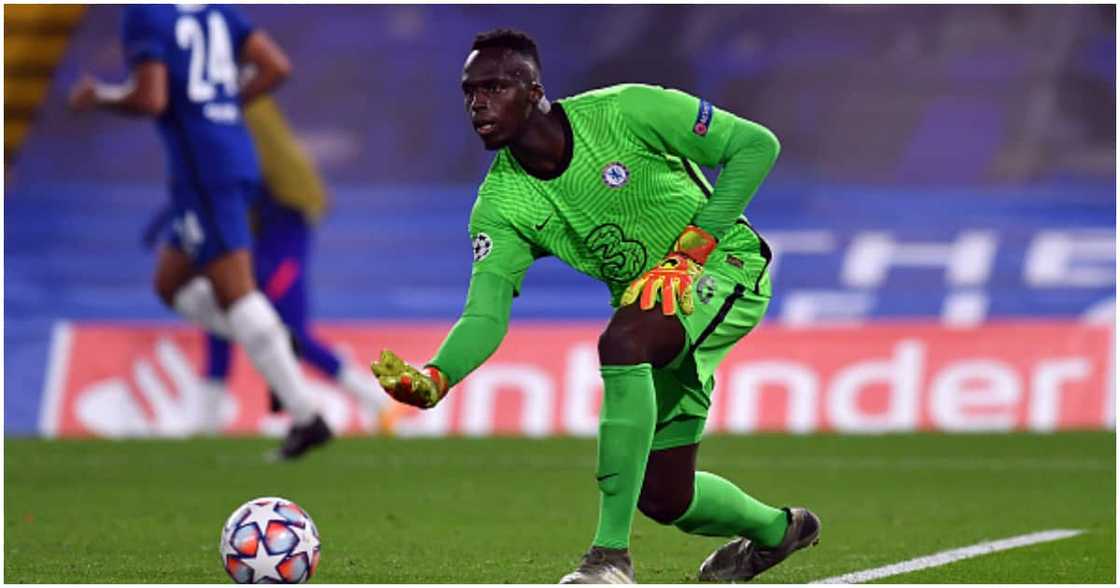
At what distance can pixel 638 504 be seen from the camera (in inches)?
250

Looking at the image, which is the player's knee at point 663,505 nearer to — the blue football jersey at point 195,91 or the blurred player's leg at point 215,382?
the blue football jersey at point 195,91

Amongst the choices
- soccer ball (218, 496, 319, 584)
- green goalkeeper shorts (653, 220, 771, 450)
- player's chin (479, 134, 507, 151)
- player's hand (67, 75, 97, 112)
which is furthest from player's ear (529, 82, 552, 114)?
player's hand (67, 75, 97, 112)

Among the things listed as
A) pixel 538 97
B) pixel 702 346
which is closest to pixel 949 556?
pixel 702 346

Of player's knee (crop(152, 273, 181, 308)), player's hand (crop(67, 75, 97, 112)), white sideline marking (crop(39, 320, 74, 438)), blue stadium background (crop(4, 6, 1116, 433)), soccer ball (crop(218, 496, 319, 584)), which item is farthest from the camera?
blue stadium background (crop(4, 6, 1116, 433))

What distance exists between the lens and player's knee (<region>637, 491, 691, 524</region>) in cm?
638

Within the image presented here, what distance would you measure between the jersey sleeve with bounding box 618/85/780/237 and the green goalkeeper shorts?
0.16 meters

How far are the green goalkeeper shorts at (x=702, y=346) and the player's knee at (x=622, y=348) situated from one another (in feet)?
0.84

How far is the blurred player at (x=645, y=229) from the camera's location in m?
6.24

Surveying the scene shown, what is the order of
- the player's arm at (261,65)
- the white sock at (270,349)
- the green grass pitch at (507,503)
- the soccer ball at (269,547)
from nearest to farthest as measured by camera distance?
the soccer ball at (269,547) → the green grass pitch at (507,503) → the white sock at (270,349) → the player's arm at (261,65)

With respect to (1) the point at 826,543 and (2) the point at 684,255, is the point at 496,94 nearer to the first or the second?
(2) the point at 684,255

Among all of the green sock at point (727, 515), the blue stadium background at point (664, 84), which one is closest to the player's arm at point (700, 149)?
the green sock at point (727, 515)

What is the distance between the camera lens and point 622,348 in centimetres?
603

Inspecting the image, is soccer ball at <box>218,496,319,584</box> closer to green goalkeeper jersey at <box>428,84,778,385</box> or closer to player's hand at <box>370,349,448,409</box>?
player's hand at <box>370,349,448,409</box>

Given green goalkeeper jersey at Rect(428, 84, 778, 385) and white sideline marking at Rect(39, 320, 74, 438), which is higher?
green goalkeeper jersey at Rect(428, 84, 778, 385)
